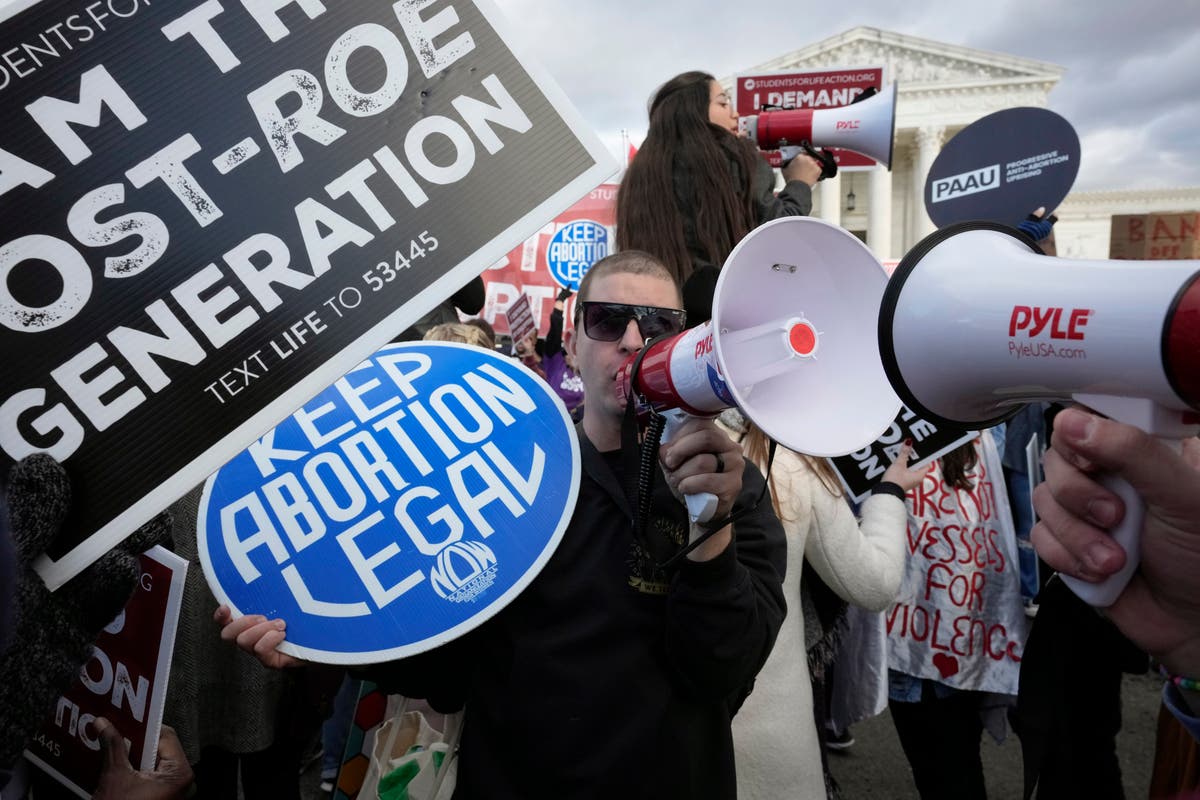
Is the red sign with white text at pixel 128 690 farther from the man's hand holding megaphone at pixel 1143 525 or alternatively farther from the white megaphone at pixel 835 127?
the white megaphone at pixel 835 127

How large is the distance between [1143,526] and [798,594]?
1209 millimetres

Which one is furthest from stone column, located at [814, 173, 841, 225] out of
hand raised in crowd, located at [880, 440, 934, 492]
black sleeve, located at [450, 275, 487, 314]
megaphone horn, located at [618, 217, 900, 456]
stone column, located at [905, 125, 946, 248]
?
megaphone horn, located at [618, 217, 900, 456]

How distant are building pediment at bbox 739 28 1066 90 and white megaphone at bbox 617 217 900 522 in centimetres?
3509

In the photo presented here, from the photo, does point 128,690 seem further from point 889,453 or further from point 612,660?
point 889,453

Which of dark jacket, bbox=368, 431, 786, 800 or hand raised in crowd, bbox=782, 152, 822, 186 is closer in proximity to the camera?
dark jacket, bbox=368, 431, 786, 800

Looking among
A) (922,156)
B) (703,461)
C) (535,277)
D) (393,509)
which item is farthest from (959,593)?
(922,156)

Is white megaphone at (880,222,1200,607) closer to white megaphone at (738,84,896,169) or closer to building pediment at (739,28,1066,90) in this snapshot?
white megaphone at (738,84,896,169)

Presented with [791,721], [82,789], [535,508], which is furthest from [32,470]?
[791,721]

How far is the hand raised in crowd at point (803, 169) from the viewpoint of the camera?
9.31ft

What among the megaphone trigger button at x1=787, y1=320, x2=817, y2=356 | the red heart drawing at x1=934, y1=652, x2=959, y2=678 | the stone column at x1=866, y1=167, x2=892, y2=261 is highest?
the megaphone trigger button at x1=787, y1=320, x2=817, y2=356

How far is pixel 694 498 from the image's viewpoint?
1169 millimetres

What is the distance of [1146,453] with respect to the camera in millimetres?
704

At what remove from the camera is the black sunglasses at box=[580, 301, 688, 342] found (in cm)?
167

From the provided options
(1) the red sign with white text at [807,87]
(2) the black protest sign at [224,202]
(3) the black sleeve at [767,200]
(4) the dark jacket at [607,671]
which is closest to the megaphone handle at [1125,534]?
(4) the dark jacket at [607,671]
